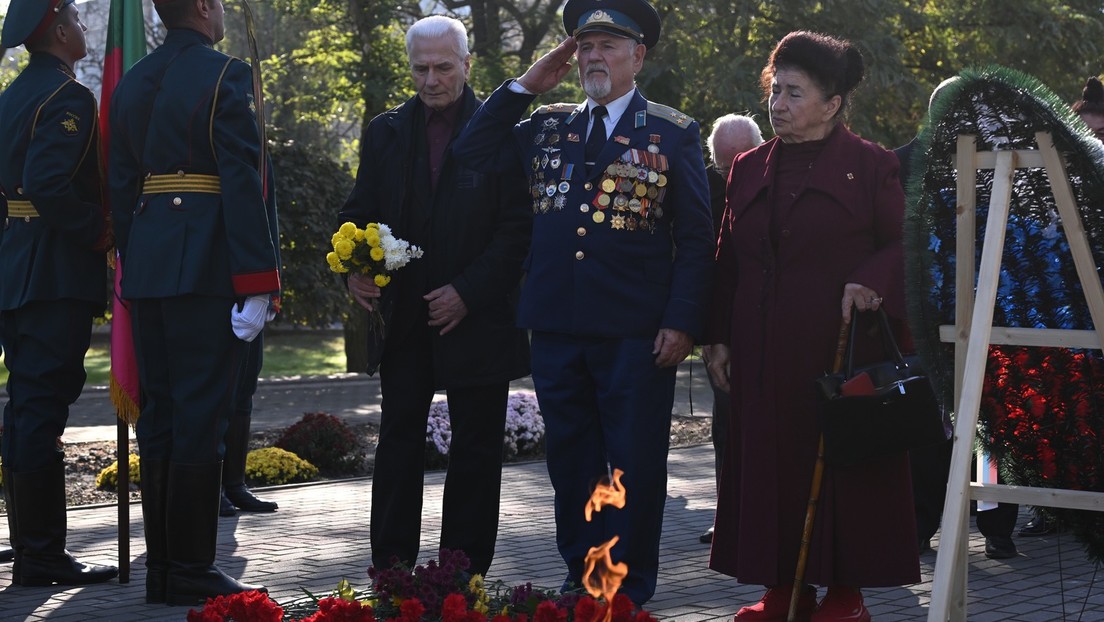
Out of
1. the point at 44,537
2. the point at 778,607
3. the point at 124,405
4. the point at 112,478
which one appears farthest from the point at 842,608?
the point at 112,478

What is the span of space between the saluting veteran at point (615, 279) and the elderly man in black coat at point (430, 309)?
31cm

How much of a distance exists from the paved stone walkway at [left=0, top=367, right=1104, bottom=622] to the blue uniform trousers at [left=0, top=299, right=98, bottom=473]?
0.58 metres

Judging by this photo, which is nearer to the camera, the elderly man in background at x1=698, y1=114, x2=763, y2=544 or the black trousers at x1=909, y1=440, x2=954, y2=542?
the black trousers at x1=909, y1=440, x2=954, y2=542

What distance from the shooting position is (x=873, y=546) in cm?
506

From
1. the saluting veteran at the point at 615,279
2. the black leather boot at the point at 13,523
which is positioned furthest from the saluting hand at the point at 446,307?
the black leather boot at the point at 13,523

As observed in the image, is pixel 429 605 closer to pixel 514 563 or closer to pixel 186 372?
pixel 186 372

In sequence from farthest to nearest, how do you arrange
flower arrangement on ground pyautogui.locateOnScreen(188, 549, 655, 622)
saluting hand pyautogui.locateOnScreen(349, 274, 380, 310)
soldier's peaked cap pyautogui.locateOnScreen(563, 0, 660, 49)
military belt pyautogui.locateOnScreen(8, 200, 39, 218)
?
military belt pyautogui.locateOnScreen(8, 200, 39, 218), saluting hand pyautogui.locateOnScreen(349, 274, 380, 310), soldier's peaked cap pyautogui.locateOnScreen(563, 0, 660, 49), flower arrangement on ground pyautogui.locateOnScreen(188, 549, 655, 622)

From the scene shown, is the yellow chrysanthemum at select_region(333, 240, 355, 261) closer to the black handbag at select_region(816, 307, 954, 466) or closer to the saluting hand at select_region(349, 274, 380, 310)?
the saluting hand at select_region(349, 274, 380, 310)

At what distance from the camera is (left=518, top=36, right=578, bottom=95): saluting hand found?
18.3 ft

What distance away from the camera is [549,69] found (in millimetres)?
5625

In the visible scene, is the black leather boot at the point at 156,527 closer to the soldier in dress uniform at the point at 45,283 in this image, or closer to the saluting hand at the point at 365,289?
the soldier in dress uniform at the point at 45,283

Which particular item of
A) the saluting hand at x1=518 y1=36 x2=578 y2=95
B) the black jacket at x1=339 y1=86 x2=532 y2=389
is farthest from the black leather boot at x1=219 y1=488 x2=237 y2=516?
the saluting hand at x1=518 y1=36 x2=578 y2=95

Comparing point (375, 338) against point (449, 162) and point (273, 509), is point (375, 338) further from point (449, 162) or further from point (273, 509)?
point (273, 509)

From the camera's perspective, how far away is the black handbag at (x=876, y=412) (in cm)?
488
